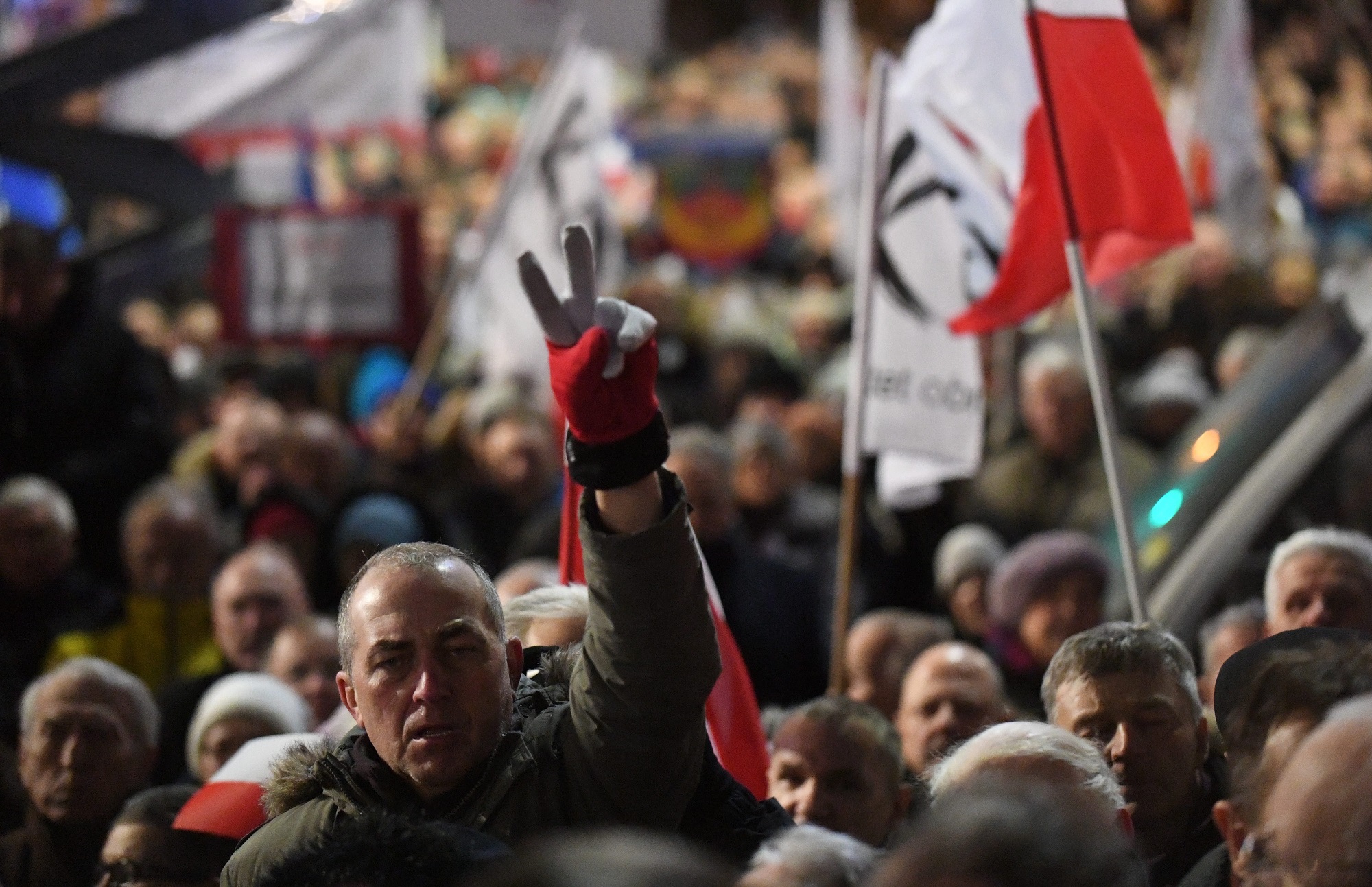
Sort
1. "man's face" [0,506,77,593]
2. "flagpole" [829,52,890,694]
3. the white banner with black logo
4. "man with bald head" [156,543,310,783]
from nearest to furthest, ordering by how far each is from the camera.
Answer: "flagpole" [829,52,890,694]
"man with bald head" [156,543,310,783]
the white banner with black logo
"man's face" [0,506,77,593]

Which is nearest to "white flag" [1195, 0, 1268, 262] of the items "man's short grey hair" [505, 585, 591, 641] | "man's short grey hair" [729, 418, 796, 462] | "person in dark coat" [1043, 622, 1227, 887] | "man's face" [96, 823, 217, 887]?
"man's short grey hair" [729, 418, 796, 462]

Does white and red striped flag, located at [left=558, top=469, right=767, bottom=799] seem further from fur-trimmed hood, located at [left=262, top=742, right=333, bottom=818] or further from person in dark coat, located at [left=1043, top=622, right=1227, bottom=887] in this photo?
fur-trimmed hood, located at [left=262, top=742, right=333, bottom=818]

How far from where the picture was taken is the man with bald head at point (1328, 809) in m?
2.30

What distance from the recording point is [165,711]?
598cm

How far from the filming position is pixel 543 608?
13.1ft

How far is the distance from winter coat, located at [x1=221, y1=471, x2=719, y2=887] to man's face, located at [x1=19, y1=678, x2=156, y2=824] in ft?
6.17

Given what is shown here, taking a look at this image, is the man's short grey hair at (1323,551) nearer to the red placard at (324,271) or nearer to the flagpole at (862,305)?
the flagpole at (862,305)

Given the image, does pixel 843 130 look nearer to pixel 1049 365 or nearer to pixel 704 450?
pixel 1049 365

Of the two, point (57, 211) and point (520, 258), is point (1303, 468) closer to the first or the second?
point (520, 258)

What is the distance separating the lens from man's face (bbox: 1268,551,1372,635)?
4434 mm

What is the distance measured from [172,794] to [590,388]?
2078 millimetres

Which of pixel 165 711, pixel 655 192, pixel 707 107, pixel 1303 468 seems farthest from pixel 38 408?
pixel 707 107

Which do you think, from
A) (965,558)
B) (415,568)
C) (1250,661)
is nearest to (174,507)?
(965,558)

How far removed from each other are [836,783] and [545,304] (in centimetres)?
192
